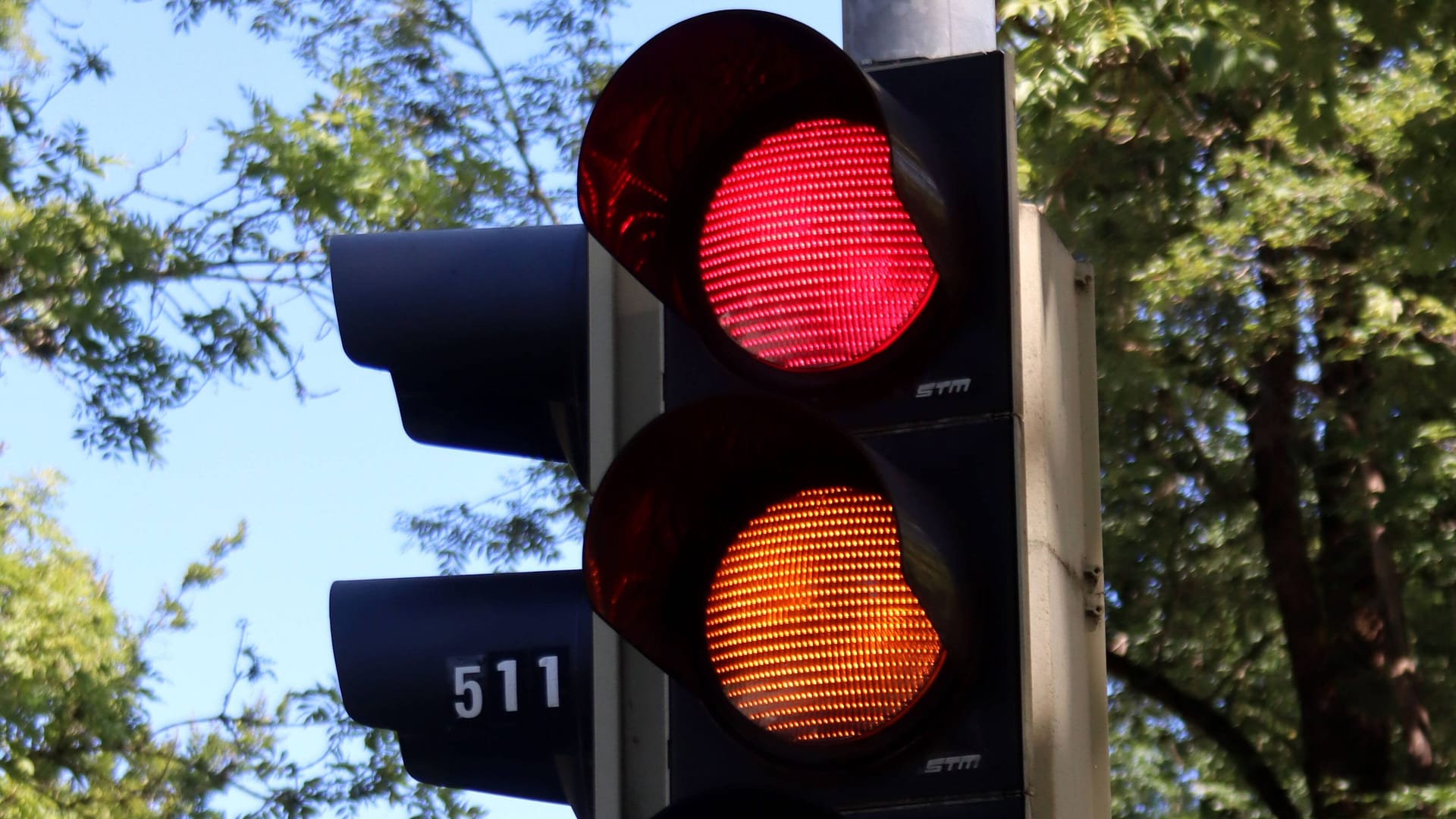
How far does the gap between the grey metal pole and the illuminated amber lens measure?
1.87ft

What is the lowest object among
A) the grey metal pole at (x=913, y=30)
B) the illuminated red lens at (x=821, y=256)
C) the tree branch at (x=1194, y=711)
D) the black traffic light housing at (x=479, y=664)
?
the tree branch at (x=1194, y=711)

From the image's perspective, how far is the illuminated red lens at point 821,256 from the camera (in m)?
1.98

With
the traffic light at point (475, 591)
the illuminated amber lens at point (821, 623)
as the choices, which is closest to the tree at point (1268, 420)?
the traffic light at point (475, 591)

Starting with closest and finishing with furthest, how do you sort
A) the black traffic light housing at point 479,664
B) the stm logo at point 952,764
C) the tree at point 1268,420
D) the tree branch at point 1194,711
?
the stm logo at point 952,764
the black traffic light housing at point 479,664
the tree at point 1268,420
the tree branch at point 1194,711

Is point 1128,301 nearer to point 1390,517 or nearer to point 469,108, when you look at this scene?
point 1390,517

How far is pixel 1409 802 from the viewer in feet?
30.5

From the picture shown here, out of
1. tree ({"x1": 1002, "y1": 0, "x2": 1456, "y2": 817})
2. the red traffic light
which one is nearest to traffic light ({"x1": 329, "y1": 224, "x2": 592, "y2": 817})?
the red traffic light

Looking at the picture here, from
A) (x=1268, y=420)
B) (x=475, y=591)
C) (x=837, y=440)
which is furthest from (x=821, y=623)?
(x=1268, y=420)

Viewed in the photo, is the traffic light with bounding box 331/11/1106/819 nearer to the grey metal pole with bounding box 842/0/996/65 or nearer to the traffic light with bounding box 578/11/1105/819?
the traffic light with bounding box 578/11/1105/819

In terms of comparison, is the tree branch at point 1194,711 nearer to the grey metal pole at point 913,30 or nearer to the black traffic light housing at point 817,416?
the grey metal pole at point 913,30

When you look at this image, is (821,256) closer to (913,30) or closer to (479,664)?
(913,30)

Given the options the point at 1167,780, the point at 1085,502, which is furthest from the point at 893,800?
the point at 1167,780

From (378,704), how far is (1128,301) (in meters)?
8.46

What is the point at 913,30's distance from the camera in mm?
2236
